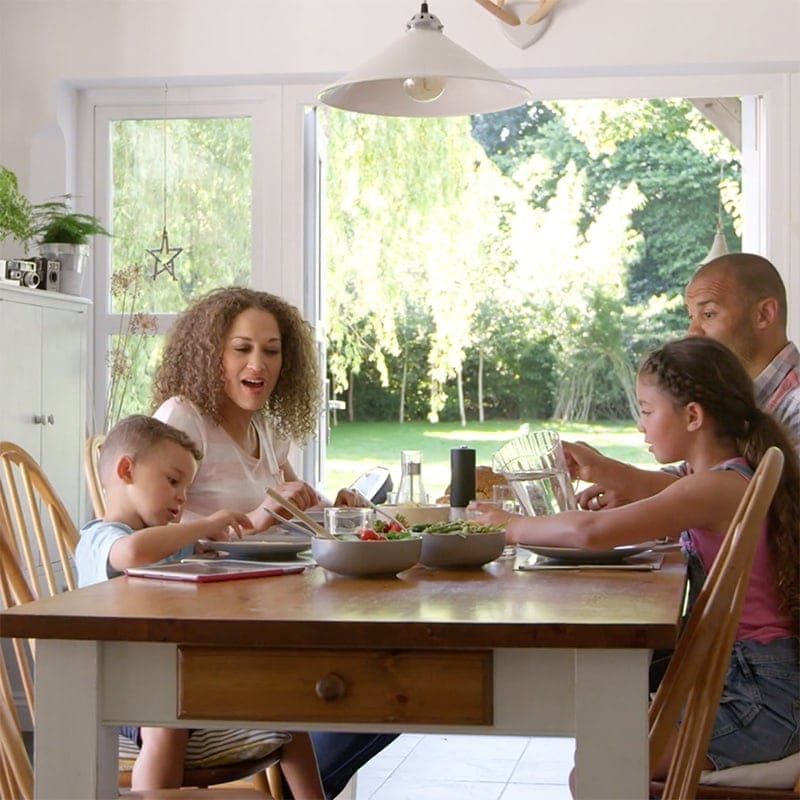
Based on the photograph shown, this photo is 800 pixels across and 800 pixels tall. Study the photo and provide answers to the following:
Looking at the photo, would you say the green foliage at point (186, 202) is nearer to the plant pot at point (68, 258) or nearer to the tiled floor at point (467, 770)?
the plant pot at point (68, 258)

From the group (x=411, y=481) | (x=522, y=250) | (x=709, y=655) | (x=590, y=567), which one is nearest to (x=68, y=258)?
(x=411, y=481)

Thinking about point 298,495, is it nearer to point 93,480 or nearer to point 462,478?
point 462,478

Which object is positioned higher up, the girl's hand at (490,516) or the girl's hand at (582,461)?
the girl's hand at (582,461)

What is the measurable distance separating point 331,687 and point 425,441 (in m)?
10.7

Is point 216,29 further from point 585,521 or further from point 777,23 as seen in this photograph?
point 585,521

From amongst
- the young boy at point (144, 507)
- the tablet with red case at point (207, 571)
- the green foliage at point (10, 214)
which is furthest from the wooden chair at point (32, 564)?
the green foliage at point (10, 214)

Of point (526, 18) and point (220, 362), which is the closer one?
point (220, 362)

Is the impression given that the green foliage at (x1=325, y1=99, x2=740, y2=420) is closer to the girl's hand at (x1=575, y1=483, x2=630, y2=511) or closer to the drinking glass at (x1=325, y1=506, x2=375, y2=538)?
the girl's hand at (x1=575, y1=483, x2=630, y2=511)

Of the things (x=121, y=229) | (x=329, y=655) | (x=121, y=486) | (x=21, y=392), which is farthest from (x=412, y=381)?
(x=329, y=655)

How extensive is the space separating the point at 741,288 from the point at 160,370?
1.33 metres

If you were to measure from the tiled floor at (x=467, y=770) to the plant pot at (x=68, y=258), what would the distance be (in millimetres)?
1765

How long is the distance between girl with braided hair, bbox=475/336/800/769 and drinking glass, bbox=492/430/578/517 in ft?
0.43

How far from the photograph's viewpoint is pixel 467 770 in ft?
12.1

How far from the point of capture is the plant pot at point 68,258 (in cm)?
422
